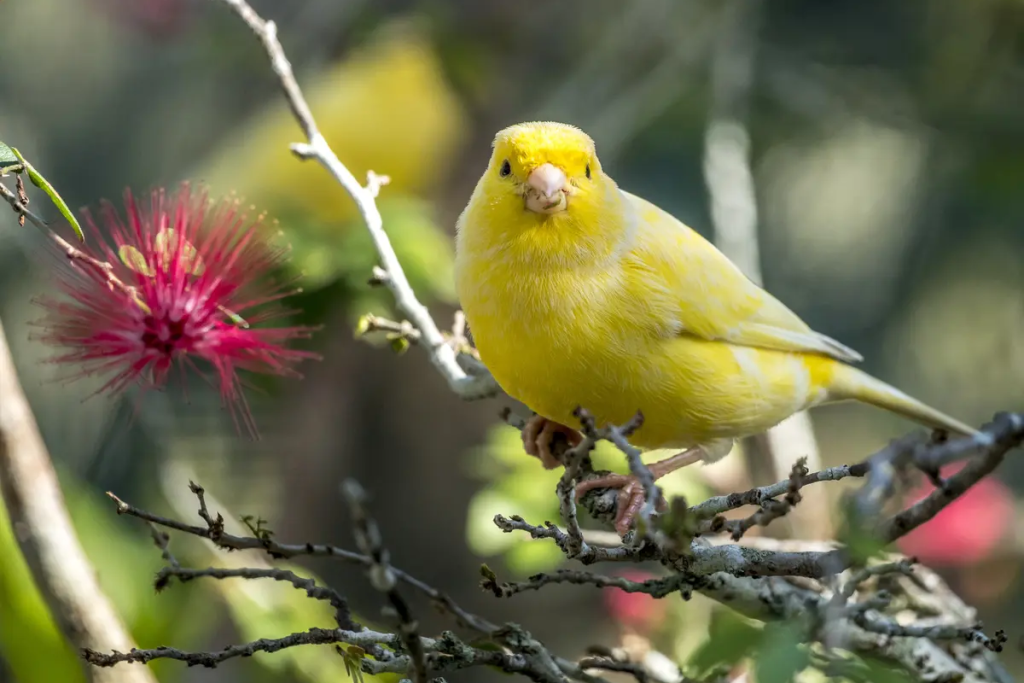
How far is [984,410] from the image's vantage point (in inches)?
175

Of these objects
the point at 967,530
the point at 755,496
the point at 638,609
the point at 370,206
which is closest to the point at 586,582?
the point at 755,496

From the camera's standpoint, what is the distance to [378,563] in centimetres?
88

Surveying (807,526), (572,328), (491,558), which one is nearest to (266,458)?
(491,558)

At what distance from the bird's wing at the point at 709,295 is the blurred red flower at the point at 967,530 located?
134 cm

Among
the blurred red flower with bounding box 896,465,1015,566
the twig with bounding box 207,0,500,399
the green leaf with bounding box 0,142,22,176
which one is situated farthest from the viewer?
the blurred red flower with bounding box 896,465,1015,566

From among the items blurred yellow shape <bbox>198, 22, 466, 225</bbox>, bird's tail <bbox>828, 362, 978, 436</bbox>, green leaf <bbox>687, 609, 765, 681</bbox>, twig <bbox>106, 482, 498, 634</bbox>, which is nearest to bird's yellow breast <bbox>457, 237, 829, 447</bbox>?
bird's tail <bbox>828, 362, 978, 436</bbox>

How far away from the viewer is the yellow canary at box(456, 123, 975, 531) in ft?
6.28

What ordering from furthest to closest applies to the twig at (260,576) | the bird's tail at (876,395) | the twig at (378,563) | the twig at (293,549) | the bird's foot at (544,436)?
the bird's tail at (876,395) → the bird's foot at (544,436) → the twig at (260,576) → the twig at (293,549) → the twig at (378,563)

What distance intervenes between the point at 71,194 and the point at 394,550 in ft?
6.75

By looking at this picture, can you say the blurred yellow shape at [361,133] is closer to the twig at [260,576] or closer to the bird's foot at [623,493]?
the bird's foot at [623,493]

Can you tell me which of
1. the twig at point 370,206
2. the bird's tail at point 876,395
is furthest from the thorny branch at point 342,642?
the bird's tail at point 876,395

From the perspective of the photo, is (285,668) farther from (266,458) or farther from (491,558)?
(266,458)

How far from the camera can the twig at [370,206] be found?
201cm

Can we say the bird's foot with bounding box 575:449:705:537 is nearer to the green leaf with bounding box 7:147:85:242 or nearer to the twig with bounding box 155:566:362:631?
the twig with bounding box 155:566:362:631
